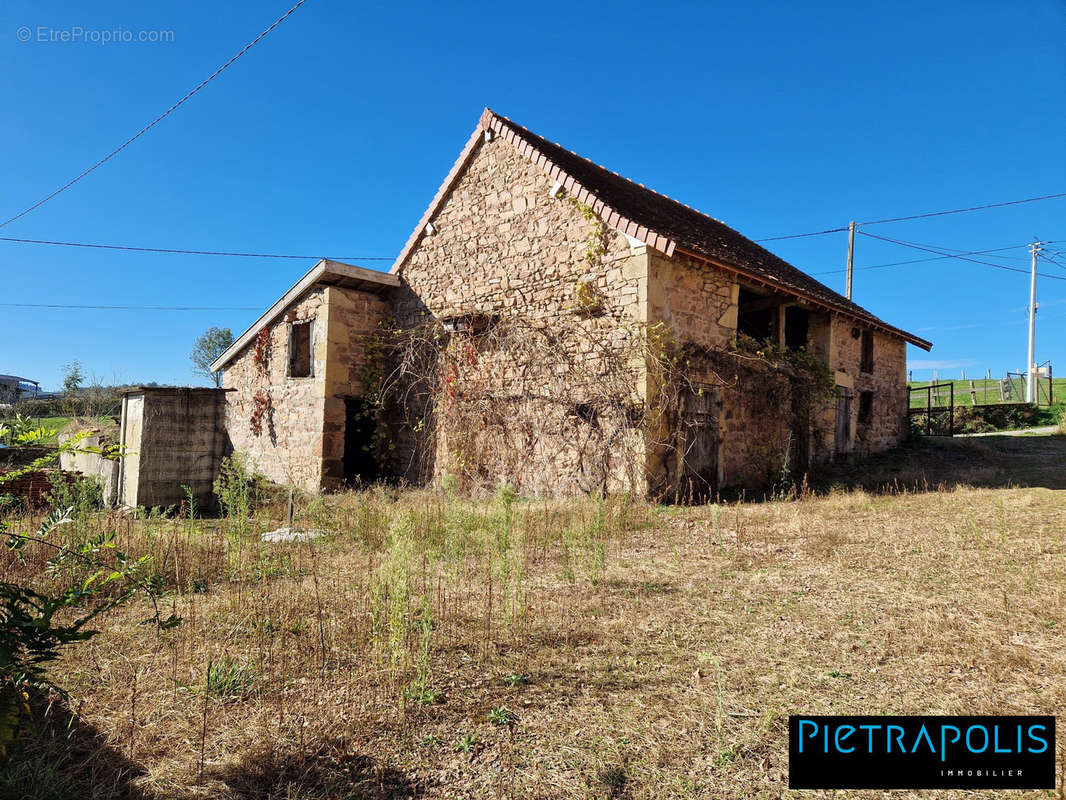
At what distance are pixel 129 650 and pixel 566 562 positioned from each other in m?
3.53

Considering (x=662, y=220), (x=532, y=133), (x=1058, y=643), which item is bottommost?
(x=1058, y=643)

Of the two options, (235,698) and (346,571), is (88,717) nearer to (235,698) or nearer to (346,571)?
Answer: (235,698)

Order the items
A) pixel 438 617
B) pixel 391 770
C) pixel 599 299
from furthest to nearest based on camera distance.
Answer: pixel 599 299
pixel 438 617
pixel 391 770

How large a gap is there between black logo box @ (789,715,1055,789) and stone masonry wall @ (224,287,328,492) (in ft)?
34.2

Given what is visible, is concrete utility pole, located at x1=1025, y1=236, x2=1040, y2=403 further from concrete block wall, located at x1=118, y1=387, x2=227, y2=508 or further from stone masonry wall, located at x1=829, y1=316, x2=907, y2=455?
concrete block wall, located at x1=118, y1=387, x2=227, y2=508

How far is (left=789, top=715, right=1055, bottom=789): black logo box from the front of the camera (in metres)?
2.48

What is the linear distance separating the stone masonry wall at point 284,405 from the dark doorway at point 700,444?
23.1 feet

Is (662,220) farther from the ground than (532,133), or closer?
closer

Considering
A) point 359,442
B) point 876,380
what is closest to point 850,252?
point 876,380

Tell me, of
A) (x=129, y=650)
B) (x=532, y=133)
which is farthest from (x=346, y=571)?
(x=532, y=133)

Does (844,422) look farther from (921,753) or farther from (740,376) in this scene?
(921,753)

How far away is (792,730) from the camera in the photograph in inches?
108

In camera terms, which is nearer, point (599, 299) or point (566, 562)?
point (566, 562)

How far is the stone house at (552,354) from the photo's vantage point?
917 centimetres
